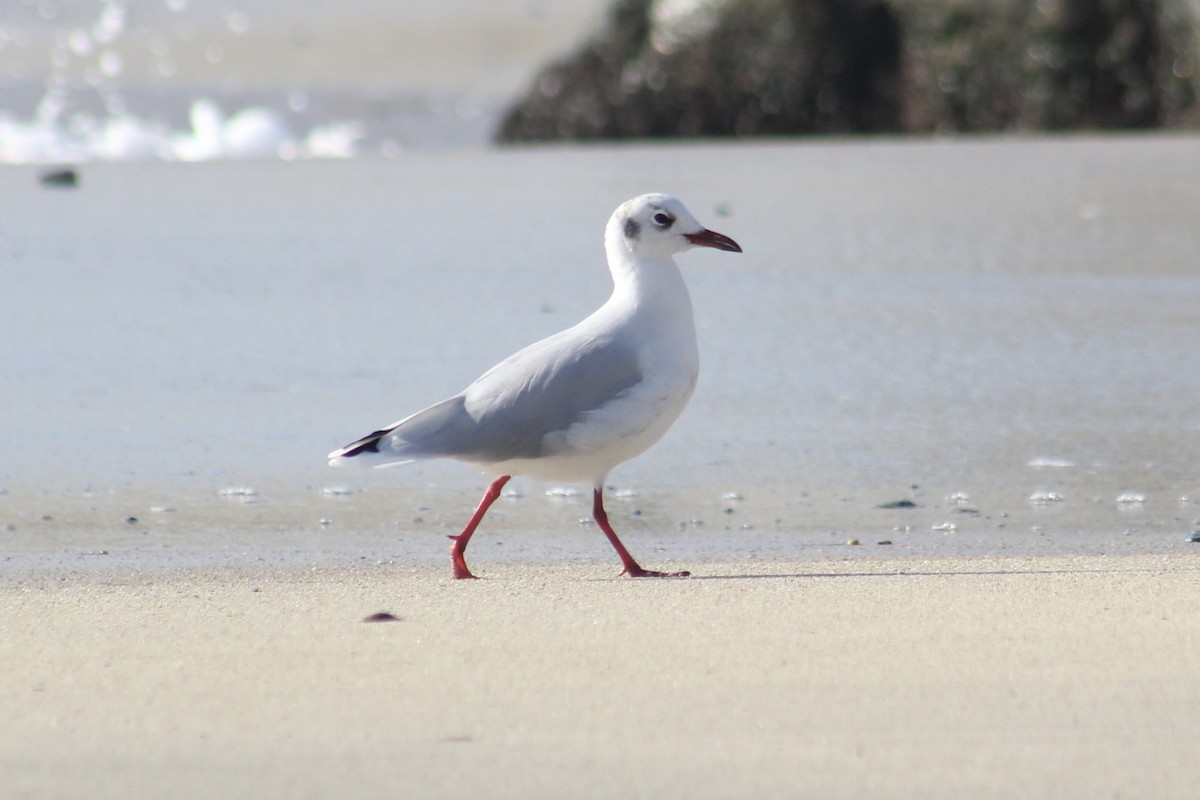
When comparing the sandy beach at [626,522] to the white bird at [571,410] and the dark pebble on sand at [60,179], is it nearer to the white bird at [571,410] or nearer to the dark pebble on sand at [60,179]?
the white bird at [571,410]

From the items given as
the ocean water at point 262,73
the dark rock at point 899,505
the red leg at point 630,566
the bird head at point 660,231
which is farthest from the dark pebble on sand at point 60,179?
the red leg at point 630,566

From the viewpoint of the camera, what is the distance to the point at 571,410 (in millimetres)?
4383

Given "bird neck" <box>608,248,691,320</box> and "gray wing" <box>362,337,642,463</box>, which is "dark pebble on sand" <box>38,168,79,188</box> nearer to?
"bird neck" <box>608,248,691,320</box>

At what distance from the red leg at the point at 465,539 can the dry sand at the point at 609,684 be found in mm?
148

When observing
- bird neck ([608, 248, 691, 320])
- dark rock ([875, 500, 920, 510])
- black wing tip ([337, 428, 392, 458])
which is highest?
bird neck ([608, 248, 691, 320])

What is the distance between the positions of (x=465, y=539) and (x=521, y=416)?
1.03 feet

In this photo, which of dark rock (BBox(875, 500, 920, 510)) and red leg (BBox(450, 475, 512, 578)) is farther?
dark rock (BBox(875, 500, 920, 510))

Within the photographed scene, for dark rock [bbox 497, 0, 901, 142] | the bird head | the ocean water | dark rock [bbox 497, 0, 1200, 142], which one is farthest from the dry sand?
the ocean water

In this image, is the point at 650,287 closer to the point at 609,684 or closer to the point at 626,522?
the point at 626,522

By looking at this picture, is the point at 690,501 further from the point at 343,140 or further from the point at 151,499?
the point at 343,140

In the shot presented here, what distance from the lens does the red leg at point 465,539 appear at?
4250 millimetres

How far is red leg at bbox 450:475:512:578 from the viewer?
13.9 feet

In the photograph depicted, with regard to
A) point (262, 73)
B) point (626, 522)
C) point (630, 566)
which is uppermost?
point (262, 73)

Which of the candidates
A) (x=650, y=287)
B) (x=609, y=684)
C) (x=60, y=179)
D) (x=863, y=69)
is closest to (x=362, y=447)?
(x=650, y=287)
